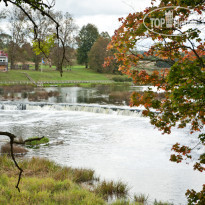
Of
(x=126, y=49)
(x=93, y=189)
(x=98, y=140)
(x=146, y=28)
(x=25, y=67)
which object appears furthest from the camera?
(x=25, y=67)

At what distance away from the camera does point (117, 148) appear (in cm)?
1636

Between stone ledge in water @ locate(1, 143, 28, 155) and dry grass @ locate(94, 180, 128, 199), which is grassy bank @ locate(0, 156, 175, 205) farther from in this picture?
stone ledge in water @ locate(1, 143, 28, 155)

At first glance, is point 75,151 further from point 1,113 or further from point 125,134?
point 1,113

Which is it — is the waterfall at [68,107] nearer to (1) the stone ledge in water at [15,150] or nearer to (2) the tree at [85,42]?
(1) the stone ledge in water at [15,150]

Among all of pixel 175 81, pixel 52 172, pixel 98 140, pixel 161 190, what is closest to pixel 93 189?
pixel 52 172

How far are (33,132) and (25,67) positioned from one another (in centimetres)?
5668

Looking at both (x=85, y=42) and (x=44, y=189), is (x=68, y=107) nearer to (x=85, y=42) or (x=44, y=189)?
(x=44, y=189)

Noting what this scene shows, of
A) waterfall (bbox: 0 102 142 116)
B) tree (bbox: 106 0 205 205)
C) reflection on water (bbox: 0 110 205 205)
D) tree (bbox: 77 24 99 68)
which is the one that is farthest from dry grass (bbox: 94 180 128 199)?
tree (bbox: 77 24 99 68)

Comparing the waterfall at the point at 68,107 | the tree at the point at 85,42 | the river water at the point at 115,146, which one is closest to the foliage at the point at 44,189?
the river water at the point at 115,146

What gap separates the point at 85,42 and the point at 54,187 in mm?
85802

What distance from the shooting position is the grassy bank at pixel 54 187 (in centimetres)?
780

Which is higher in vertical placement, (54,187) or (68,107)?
(54,187)

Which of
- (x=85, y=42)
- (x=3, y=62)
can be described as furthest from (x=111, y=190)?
(x=85, y=42)

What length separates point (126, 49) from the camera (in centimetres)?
667
